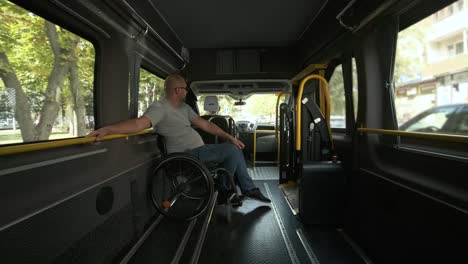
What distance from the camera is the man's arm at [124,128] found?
185 cm

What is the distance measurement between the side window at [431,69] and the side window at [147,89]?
2.55 m

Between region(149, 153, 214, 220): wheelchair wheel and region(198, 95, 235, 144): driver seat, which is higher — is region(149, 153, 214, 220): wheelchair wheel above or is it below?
below

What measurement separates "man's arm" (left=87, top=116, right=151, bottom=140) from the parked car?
217 cm

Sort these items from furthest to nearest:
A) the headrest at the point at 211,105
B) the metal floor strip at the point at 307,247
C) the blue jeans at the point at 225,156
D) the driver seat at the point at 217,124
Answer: the headrest at the point at 211,105, the driver seat at the point at 217,124, the blue jeans at the point at 225,156, the metal floor strip at the point at 307,247

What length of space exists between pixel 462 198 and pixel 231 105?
15.6ft

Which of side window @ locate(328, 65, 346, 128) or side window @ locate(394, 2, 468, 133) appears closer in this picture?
side window @ locate(394, 2, 468, 133)

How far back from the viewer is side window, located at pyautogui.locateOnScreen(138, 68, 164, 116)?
3.14 meters

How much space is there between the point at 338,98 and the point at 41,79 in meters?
3.08

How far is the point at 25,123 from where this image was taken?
1.49 metres

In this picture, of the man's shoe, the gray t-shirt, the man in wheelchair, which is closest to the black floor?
the man's shoe

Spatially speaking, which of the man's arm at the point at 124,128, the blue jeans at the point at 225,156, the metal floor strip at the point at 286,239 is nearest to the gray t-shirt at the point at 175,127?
the blue jeans at the point at 225,156

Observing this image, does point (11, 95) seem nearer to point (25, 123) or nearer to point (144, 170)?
point (25, 123)

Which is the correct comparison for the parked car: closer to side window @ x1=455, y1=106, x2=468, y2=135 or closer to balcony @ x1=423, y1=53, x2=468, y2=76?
side window @ x1=455, y1=106, x2=468, y2=135

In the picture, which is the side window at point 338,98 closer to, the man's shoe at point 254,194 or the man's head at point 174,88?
the man's shoe at point 254,194
